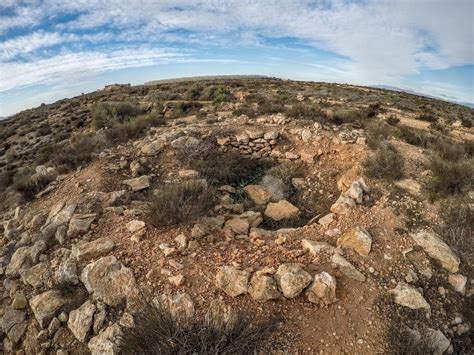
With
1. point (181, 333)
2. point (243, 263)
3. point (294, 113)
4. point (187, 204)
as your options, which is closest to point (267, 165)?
point (294, 113)

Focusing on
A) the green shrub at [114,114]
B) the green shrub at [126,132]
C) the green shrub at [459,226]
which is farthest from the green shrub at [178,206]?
the green shrub at [114,114]

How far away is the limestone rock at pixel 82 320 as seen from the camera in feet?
10.3

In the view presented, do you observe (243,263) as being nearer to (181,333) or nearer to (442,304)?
(181,333)

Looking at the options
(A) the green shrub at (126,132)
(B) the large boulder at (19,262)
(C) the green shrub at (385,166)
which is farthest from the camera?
(A) the green shrub at (126,132)

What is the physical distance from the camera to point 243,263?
358 cm

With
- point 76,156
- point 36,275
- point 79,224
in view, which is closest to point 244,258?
point 79,224

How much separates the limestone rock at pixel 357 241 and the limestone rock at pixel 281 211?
1.48m

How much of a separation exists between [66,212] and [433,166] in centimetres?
645

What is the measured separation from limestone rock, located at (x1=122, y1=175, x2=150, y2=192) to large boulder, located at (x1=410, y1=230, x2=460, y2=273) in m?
4.66

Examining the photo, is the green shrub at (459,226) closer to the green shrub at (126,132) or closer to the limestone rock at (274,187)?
the limestone rock at (274,187)

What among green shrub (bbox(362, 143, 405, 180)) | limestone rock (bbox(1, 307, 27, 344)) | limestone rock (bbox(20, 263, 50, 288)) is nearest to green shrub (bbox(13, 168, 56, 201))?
limestone rock (bbox(20, 263, 50, 288))

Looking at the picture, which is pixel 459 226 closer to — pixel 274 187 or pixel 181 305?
pixel 274 187

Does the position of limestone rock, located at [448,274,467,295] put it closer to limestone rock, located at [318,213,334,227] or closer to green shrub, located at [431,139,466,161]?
limestone rock, located at [318,213,334,227]

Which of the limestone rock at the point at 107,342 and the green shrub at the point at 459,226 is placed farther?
the green shrub at the point at 459,226
